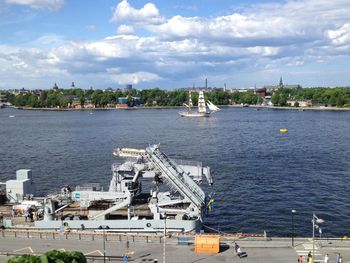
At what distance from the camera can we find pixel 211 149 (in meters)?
130

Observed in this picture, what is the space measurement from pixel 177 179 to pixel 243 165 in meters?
55.4

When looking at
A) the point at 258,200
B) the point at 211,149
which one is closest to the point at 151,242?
the point at 258,200

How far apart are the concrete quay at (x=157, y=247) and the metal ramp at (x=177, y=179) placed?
801 centimetres

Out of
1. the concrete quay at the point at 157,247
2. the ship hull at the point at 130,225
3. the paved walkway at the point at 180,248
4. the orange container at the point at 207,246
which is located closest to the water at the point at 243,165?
the ship hull at the point at 130,225

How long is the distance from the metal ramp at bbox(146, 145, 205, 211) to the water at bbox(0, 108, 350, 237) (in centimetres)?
1135

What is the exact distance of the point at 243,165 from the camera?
104 metres

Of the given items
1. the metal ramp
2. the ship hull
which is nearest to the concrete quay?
the ship hull

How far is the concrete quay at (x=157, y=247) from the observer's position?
1490 inches

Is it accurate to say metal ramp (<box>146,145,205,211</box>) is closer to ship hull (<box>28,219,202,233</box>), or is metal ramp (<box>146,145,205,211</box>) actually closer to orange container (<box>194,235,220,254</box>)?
ship hull (<box>28,219,202,233</box>)

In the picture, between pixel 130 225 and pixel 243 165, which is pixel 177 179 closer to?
pixel 130 225

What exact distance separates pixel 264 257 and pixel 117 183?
22469mm

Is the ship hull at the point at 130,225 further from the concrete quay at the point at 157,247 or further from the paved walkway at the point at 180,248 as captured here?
the paved walkway at the point at 180,248

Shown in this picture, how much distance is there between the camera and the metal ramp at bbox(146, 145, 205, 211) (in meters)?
50.7

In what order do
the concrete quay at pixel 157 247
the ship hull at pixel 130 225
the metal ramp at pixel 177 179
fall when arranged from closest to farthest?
1. the concrete quay at pixel 157 247
2. the ship hull at pixel 130 225
3. the metal ramp at pixel 177 179
